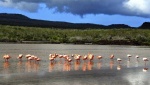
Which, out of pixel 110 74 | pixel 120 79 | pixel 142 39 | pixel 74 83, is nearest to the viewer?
pixel 74 83

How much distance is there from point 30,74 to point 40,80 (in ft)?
9.75

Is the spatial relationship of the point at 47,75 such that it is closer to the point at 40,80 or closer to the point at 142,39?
the point at 40,80

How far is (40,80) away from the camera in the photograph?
24.6m

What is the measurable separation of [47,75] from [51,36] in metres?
117

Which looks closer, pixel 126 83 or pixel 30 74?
pixel 126 83

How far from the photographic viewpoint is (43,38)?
5527 inches

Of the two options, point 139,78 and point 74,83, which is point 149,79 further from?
point 74,83

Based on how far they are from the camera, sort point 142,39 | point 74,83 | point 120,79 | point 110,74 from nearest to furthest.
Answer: point 74,83, point 120,79, point 110,74, point 142,39

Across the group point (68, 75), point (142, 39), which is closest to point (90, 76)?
point (68, 75)

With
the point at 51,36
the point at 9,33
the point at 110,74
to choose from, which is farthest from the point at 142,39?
the point at 110,74

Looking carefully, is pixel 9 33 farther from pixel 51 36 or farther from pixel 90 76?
pixel 90 76

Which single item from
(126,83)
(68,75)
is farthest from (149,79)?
(68,75)

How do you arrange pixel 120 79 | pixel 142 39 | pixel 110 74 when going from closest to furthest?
pixel 120 79
pixel 110 74
pixel 142 39

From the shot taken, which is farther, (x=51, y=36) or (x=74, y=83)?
(x=51, y=36)
